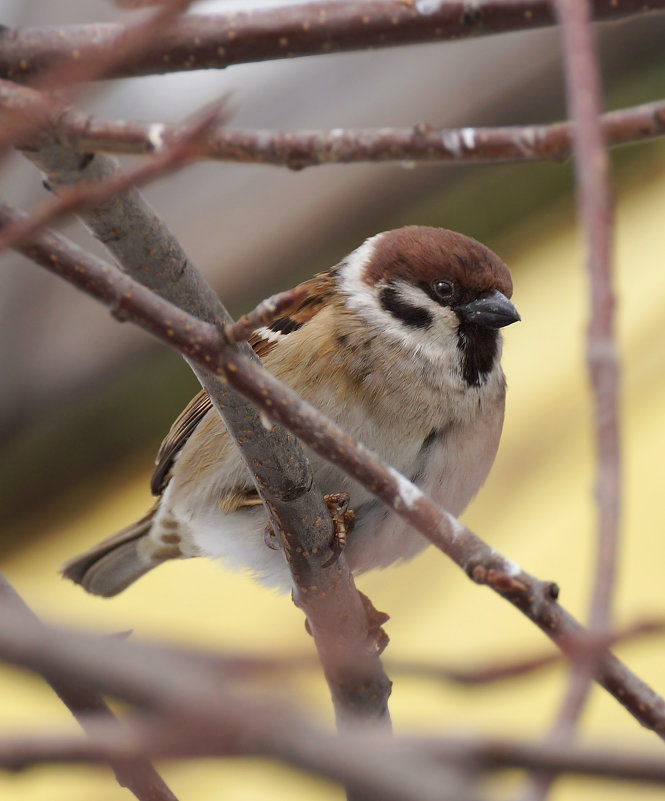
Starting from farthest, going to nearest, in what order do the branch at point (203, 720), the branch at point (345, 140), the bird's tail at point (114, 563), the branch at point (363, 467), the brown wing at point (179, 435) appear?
the bird's tail at point (114, 563)
the brown wing at point (179, 435)
the branch at point (363, 467)
the branch at point (345, 140)
the branch at point (203, 720)

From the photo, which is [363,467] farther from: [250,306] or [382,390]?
[250,306]

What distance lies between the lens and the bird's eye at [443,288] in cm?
215

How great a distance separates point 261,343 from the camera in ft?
7.16

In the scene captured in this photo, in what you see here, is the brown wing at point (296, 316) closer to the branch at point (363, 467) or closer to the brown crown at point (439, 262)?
the brown crown at point (439, 262)

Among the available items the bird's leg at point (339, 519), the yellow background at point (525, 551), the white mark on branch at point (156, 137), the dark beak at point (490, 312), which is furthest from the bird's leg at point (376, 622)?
the white mark on branch at point (156, 137)

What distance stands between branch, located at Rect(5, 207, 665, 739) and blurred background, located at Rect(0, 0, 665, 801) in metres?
2.05

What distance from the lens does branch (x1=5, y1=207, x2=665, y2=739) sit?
38.7 inches

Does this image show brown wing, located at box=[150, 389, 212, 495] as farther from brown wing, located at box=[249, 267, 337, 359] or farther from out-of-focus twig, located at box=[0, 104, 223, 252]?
out-of-focus twig, located at box=[0, 104, 223, 252]

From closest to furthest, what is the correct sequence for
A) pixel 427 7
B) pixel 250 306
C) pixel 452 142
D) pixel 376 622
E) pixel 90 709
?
pixel 452 142, pixel 427 7, pixel 90 709, pixel 376 622, pixel 250 306

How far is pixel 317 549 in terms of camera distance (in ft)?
5.08

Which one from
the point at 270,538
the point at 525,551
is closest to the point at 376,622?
the point at 270,538

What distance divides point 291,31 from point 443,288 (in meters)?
1.06

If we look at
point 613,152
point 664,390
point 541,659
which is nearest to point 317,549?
point 541,659

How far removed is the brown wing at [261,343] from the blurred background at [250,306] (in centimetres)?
90
